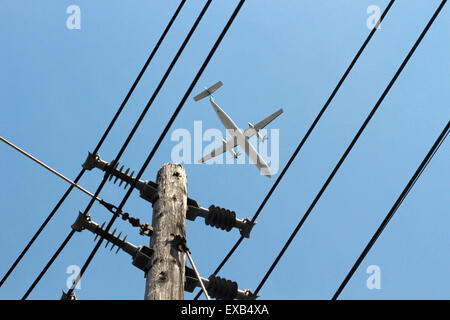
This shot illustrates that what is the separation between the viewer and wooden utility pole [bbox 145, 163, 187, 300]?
6.47 metres

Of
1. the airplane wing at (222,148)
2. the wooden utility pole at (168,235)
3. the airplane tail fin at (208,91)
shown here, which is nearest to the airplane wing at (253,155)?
the airplane wing at (222,148)

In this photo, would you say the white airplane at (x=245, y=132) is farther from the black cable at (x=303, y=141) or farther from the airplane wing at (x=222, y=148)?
the black cable at (x=303, y=141)

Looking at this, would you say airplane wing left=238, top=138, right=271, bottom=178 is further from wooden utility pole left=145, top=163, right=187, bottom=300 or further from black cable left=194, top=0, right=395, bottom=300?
wooden utility pole left=145, top=163, right=187, bottom=300

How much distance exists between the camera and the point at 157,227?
7098mm

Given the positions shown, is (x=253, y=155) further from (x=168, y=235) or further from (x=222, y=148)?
(x=168, y=235)

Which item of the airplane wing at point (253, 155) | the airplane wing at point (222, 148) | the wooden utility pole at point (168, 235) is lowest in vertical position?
the wooden utility pole at point (168, 235)

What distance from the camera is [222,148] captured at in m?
46.8

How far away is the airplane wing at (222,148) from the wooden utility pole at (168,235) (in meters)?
37.3

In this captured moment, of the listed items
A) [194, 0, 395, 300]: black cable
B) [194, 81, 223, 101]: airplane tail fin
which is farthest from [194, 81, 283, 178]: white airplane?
[194, 0, 395, 300]: black cable

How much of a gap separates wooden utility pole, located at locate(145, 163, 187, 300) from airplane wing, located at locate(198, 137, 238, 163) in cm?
3726

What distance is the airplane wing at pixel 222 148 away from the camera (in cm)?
4556

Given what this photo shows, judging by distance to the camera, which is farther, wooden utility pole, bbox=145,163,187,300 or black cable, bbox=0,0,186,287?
black cable, bbox=0,0,186,287
